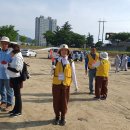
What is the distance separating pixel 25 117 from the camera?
31.0 feet

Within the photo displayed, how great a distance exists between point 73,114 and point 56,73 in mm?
1861

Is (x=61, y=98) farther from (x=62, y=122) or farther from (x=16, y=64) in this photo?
(x=16, y=64)

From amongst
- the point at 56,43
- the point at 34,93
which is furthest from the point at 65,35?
the point at 34,93

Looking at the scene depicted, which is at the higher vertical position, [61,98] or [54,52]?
[54,52]

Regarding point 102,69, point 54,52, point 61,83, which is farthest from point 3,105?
point 54,52

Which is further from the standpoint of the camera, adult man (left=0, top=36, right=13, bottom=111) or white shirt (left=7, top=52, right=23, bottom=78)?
adult man (left=0, top=36, right=13, bottom=111)

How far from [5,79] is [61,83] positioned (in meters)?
1.75

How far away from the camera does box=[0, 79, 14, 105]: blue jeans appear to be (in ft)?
31.9

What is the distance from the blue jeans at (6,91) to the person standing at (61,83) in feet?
5.10

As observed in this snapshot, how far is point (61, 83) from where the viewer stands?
28.5ft

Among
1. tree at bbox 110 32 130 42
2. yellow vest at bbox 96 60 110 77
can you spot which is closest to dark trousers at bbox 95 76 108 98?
yellow vest at bbox 96 60 110 77

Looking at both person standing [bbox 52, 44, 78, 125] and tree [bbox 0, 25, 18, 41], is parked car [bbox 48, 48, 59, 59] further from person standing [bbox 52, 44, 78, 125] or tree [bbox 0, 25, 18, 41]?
tree [bbox 0, 25, 18, 41]

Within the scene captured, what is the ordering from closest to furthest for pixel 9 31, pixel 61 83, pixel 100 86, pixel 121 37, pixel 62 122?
pixel 61 83, pixel 62 122, pixel 100 86, pixel 9 31, pixel 121 37

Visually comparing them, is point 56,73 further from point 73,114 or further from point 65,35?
point 65,35
